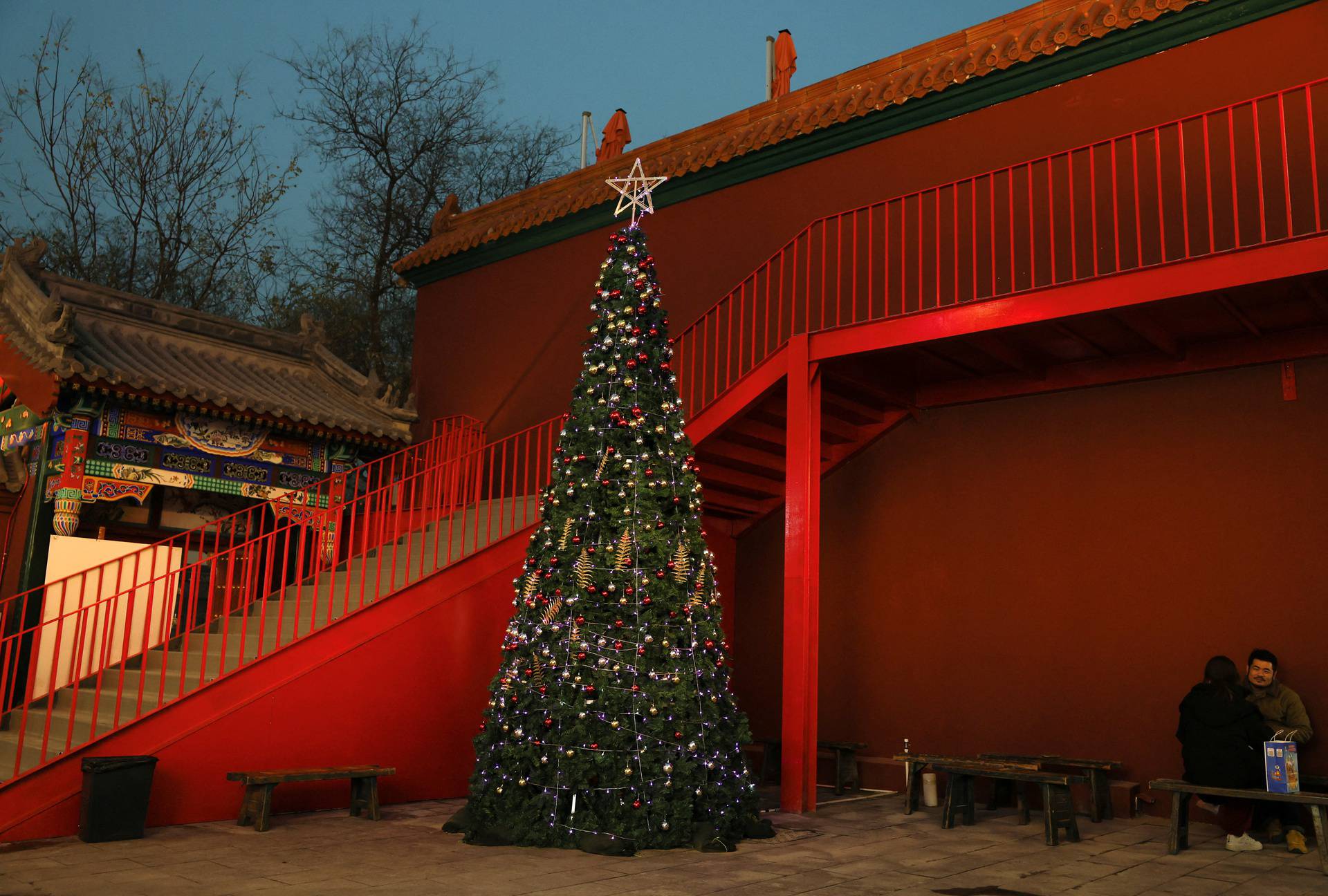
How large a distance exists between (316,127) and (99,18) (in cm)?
4112

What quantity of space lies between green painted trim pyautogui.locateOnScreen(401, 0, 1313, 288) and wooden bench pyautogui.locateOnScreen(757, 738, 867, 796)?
541 centimetres

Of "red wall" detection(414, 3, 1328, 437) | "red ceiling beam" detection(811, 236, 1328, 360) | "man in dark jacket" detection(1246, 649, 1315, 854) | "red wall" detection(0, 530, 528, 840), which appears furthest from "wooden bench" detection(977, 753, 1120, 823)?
"red wall" detection(414, 3, 1328, 437)

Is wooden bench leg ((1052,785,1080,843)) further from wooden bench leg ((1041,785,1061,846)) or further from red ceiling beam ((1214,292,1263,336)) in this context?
red ceiling beam ((1214,292,1263,336))

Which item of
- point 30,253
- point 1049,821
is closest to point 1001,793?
point 1049,821

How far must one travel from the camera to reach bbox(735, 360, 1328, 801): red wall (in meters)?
7.27

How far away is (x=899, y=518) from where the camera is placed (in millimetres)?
9117

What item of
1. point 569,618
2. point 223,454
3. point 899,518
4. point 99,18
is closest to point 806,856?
point 569,618

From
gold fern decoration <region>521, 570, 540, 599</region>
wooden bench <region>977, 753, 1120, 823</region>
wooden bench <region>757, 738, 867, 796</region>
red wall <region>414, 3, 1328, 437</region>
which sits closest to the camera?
gold fern decoration <region>521, 570, 540, 599</region>

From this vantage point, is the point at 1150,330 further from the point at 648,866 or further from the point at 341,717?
the point at 341,717

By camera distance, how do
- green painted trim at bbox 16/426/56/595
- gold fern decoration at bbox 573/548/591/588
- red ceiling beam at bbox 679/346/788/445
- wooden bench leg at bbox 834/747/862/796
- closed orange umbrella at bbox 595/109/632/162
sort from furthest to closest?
1. closed orange umbrella at bbox 595/109/632/162
2. wooden bench leg at bbox 834/747/862/796
3. green painted trim at bbox 16/426/56/595
4. red ceiling beam at bbox 679/346/788/445
5. gold fern decoration at bbox 573/548/591/588

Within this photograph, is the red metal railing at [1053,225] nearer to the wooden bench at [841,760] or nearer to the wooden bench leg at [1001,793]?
the wooden bench at [841,760]

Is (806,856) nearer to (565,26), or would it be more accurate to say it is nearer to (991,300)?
(991,300)

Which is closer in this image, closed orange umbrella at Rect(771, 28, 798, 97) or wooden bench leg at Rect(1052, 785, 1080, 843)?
wooden bench leg at Rect(1052, 785, 1080, 843)

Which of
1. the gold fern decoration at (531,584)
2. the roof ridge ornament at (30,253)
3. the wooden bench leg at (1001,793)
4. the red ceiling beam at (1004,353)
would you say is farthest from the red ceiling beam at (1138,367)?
the roof ridge ornament at (30,253)
